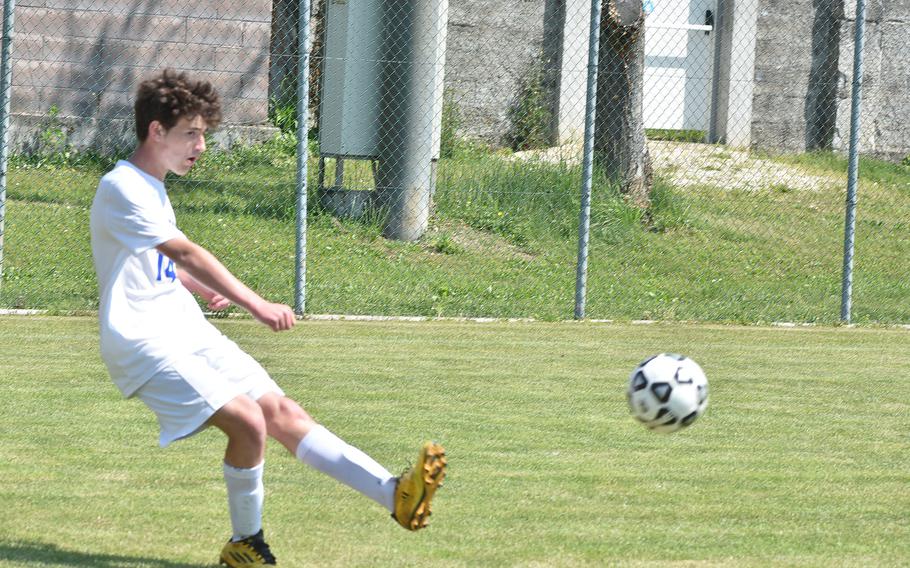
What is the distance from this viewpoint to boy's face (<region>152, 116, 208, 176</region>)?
439 centimetres

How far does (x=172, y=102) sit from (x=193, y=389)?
3.10 feet

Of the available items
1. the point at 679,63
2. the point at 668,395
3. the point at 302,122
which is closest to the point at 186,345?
the point at 668,395

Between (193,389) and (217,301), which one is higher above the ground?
(217,301)

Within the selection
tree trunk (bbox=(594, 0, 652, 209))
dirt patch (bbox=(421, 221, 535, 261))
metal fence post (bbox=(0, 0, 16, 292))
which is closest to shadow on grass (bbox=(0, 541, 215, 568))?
metal fence post (bbox=(0, 0, 16, 292))

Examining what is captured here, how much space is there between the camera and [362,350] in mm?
9195

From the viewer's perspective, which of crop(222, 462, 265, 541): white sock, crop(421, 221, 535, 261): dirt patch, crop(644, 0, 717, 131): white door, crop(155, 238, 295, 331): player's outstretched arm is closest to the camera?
crop(155, 238, 295, 331): player's outstretched arm

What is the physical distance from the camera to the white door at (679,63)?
16734 mm

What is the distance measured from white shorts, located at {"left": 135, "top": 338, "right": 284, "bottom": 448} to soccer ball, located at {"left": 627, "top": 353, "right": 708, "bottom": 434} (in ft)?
5.95

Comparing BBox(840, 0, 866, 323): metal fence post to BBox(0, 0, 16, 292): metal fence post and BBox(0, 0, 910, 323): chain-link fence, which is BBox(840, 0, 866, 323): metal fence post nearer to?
BBox(0, 0, 910, 323): chain-link fence

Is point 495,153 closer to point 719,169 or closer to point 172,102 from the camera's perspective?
point 719,169

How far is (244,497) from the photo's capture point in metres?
4.33

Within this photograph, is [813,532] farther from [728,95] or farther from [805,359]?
[728,95]

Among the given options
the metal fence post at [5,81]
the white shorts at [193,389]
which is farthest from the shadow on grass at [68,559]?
the metal fence post at [5,81]

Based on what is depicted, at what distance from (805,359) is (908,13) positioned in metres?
9.81
